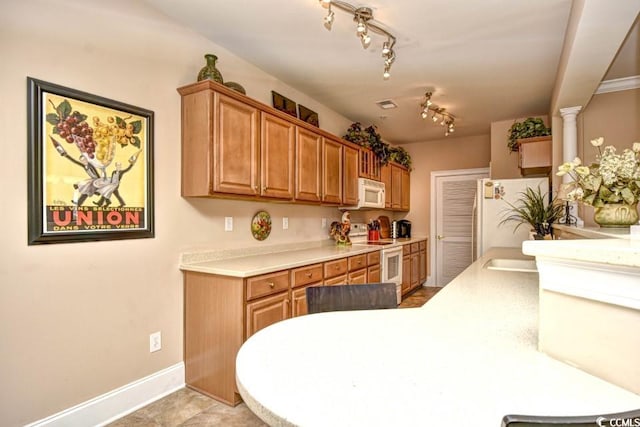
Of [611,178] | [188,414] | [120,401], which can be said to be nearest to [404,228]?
[611,178]

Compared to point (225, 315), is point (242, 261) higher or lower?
higher

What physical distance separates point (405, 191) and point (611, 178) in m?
4.25

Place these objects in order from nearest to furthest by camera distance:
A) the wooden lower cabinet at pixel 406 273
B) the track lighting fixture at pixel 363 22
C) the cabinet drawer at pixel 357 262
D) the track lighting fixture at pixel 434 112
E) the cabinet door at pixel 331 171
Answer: the track lighting fixture at pixel 363 22 → the cabinet drawer at pixel 357 262 → the cabinet door at pixel 331 171 → the track lighting fixture at pixel 434 112 → the wooden lower cabinet at pixel 406 273

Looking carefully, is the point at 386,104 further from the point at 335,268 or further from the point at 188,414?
the point at 188,414

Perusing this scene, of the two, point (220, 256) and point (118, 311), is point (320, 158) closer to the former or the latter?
point (220, 256)

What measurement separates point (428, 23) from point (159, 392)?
9.98 feet

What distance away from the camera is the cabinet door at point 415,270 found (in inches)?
204

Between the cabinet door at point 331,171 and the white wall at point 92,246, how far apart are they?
3.75ft

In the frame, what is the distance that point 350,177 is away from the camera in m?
4.05

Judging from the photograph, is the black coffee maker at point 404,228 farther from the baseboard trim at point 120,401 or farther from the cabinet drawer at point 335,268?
the baseboard trim at point 120,401

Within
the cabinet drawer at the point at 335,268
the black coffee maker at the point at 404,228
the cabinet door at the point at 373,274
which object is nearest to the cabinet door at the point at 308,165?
the cabinet drawer at the point at 335,268

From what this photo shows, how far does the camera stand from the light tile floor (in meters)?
1.98

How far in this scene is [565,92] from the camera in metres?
2.86

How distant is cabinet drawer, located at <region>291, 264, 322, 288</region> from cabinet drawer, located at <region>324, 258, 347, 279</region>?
11 centimetres
